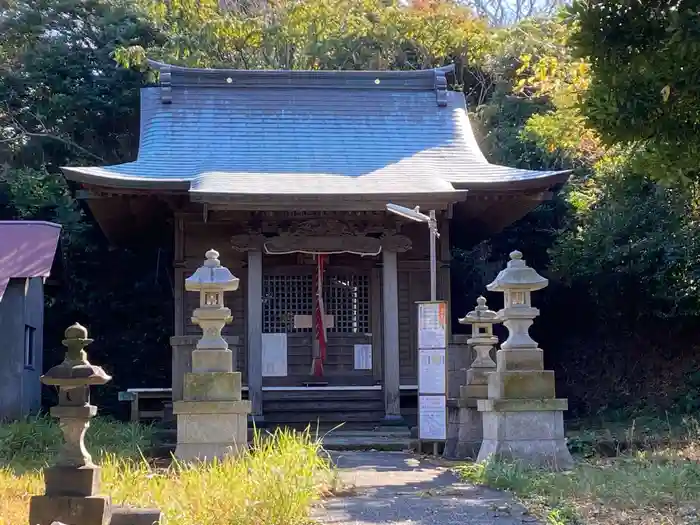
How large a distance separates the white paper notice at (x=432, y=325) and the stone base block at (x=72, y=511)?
18.7 feet

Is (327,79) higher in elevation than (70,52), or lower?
lower

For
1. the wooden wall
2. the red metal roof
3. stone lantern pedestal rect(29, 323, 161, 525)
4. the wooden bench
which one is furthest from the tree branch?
stone lantern pedestal rect(29, 323, 161, 525)

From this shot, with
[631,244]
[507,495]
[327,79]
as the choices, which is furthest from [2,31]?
[507,495]

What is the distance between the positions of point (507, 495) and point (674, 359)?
1007 cm

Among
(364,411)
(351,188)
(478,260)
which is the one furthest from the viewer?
(478,260)

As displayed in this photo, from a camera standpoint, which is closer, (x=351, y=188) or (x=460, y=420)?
(x=460, y=420)

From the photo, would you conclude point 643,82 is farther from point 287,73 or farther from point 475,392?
point 287,73

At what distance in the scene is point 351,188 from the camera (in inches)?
508

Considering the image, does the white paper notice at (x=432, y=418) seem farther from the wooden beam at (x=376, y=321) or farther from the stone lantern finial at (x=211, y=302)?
the wooden beam at (x=376, y=321)

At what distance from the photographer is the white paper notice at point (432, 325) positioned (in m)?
10.7

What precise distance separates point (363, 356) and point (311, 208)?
308cm

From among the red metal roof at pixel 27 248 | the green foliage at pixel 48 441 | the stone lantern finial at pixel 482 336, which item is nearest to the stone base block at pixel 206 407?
the green foliage at pixel 48 441

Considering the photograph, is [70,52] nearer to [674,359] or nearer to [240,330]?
[240,330]

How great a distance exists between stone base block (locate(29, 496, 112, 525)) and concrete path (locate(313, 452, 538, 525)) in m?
1.32
